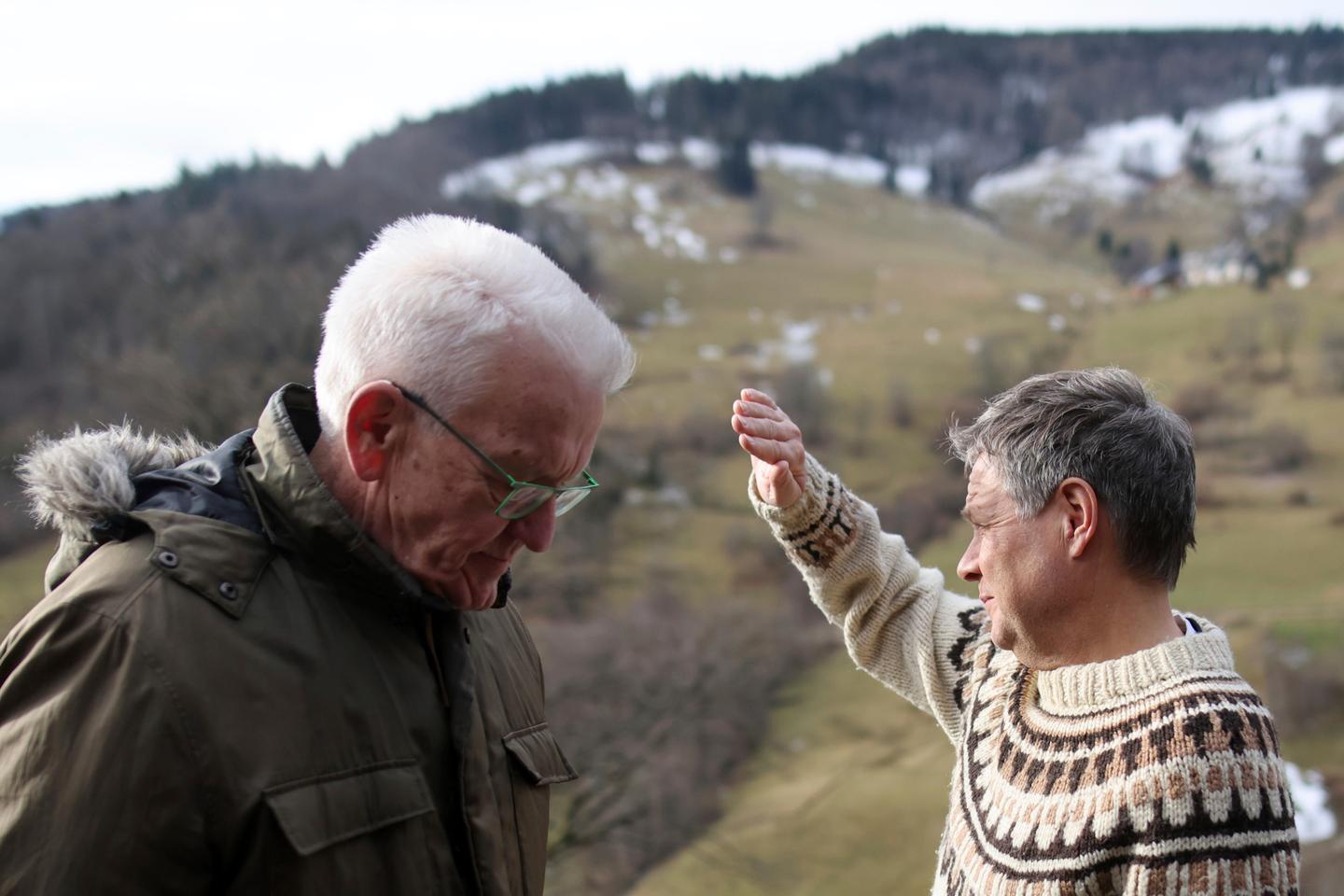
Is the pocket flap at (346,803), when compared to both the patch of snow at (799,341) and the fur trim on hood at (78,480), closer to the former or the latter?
the fur trim on hood at (78,480)

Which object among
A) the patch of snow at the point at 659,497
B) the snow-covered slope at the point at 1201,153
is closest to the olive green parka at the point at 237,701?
the patch of snow at the point at 659,497

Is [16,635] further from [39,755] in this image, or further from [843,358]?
[843,358]

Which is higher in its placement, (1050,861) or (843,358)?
(1050,861)

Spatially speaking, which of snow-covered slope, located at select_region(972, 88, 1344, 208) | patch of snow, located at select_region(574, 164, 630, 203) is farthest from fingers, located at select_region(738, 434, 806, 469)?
snow-covered slope, located at select_region(972, 88, 1344, 208)

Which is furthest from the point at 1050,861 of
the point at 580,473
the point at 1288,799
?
the point at 580,473

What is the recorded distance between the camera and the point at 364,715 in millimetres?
2029

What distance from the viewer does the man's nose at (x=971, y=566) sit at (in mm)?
2545

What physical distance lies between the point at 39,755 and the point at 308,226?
59000 millimetres

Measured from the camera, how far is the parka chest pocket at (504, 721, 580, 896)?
239 cm

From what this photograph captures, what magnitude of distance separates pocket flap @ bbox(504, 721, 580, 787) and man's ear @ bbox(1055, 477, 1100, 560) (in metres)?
1.19

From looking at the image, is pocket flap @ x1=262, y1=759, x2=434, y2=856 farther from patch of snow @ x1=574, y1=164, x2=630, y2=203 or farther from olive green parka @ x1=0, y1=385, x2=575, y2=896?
patch of snow @ x1=574, y1=164, x2=630, y2=203

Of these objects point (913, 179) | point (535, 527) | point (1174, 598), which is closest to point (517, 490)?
point (535, 527)

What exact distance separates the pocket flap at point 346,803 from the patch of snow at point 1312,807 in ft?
75.7

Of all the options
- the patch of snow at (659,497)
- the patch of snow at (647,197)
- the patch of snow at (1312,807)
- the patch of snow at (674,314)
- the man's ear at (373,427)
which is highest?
the man's ear at (373,427)
